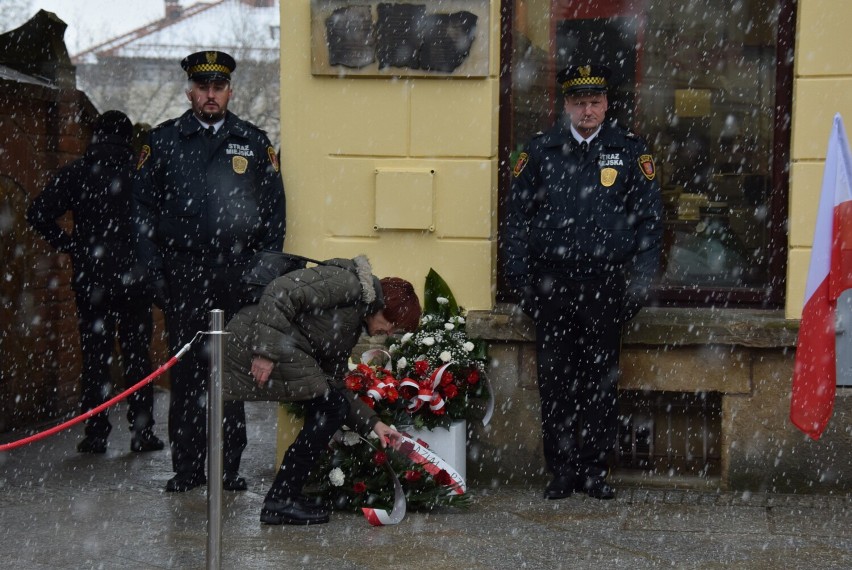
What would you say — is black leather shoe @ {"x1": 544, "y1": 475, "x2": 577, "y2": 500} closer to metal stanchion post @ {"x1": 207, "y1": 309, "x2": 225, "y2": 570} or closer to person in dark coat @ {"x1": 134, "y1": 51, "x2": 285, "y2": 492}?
person in dark coat @ {"x1": 134, "y1": 51, "x2": 285, "y2": 492}

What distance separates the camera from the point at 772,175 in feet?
23.2

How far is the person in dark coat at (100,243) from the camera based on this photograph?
8.05m

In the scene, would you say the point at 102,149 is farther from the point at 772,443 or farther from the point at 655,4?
the point at 772,443

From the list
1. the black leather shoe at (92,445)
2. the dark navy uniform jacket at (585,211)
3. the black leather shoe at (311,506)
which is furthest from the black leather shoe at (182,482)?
the dark navy uniform jacket at (585,211)

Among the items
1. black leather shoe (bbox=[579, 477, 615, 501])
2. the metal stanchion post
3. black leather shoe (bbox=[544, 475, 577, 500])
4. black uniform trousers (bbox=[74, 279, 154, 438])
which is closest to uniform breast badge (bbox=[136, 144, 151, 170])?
black uniform trousers (bbox=[74, 279, 154, 438])

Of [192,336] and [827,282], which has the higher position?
[827,282]

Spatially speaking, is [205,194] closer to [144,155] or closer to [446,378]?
[144,155]

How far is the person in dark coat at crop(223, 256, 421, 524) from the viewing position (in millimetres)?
5734

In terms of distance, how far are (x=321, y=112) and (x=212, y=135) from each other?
23.3 inches

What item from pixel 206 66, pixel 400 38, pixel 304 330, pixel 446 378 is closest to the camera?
pixel 304 330

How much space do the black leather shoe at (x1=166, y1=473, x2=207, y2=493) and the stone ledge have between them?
63.9 inches

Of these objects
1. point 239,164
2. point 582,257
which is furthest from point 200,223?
point 582,257

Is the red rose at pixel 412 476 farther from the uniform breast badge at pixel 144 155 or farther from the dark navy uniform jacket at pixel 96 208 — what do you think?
the dark navy uniform jacket at pixel 96 208

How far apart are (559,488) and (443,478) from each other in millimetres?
662
